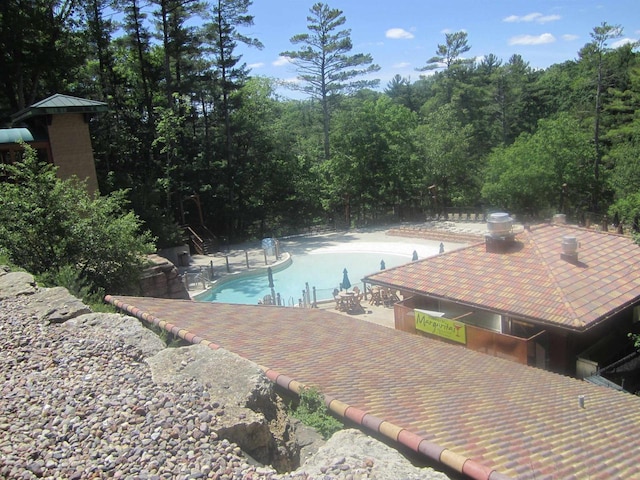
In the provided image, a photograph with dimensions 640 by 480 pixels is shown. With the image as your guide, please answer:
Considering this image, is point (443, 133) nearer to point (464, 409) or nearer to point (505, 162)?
point (505, 162)

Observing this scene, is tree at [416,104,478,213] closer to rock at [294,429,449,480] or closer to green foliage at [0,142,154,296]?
green foliage at [0,142,154,296]

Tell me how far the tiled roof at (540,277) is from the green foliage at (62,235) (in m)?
6.54

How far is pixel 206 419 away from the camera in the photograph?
152 inches

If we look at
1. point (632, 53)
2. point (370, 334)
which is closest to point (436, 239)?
point (370, 334)

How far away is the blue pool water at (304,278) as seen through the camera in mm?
21812

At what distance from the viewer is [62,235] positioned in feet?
38.2

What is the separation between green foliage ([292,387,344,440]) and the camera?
14.3ft

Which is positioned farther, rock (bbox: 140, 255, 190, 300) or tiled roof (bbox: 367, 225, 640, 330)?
rock (bbox: 140, 255, 190, 300)

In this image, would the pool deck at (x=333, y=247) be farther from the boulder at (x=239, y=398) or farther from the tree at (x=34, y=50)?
the boulder at (x=239, y=398)

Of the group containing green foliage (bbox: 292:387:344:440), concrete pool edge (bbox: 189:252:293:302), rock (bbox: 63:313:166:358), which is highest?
rock (bbox: 63:313:166:358)

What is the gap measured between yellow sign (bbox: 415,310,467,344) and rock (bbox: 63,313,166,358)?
25.0 feet

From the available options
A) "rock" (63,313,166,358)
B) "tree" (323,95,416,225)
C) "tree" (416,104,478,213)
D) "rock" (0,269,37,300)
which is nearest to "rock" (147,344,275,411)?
"rock" (63,313,166,358)

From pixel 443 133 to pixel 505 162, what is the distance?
6.09m

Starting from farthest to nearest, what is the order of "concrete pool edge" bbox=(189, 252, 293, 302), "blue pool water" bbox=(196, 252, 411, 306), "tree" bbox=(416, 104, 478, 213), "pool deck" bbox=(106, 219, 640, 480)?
"tree" bbox=(416, 104, 478, 213) < "blue pool water" bbox=(196, 252, 411, 306) < "concrete pool edge" bbox=(189, 252, 293, 302) < "pool deck" bbox=(106, 219, 640, 480)
